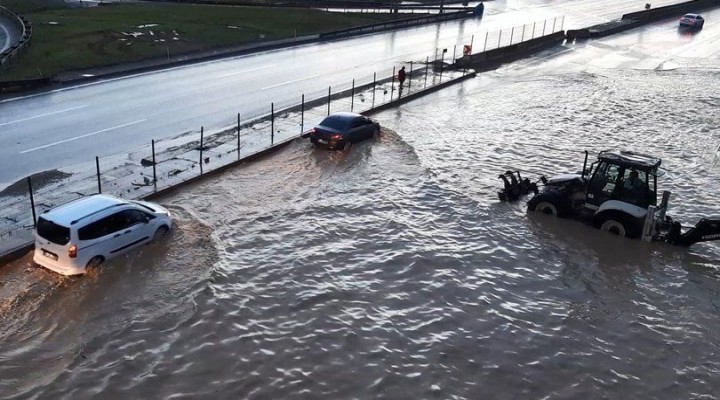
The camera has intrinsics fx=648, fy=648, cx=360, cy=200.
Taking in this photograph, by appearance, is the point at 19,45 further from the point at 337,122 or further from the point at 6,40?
the point at 337,122

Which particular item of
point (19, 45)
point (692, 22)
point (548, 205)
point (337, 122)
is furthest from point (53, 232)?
point (692, 22)

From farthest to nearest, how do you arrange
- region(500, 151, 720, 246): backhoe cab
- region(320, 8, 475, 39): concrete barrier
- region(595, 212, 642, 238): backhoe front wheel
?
region(320, 8, 475, 39): concrete barrier < region(595, 212, 642, 238): backhoe front wheel < region(500, 151, 720, 246): backhoe cab

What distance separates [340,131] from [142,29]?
2909 cm

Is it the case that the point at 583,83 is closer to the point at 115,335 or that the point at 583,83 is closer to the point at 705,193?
the point at 705,193

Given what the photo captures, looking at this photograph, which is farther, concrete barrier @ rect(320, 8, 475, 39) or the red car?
the red car

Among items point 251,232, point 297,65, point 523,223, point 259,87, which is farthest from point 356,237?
point 297,65

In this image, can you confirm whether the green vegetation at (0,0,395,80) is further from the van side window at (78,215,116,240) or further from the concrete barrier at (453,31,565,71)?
the van side window at (78,215,116,240)

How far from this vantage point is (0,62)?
35406 millimetres

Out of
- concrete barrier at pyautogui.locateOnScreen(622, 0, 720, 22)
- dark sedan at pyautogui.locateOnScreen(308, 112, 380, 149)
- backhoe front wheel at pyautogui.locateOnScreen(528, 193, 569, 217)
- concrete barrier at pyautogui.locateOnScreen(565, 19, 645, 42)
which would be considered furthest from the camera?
concrete barrier at pyautogui.locateOnScreen(622, 0, 720, 22)

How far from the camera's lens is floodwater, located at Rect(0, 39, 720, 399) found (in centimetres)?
1182

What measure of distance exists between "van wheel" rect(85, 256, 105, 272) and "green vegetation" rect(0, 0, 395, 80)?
919 inches

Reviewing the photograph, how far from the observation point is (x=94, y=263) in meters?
14.6

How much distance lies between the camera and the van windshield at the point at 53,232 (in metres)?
14.0

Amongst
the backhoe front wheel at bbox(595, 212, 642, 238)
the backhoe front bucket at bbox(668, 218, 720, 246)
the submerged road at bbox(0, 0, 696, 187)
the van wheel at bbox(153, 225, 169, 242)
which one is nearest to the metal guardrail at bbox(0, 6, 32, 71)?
the submerged road at bbox(0, 0, 696, 187)
